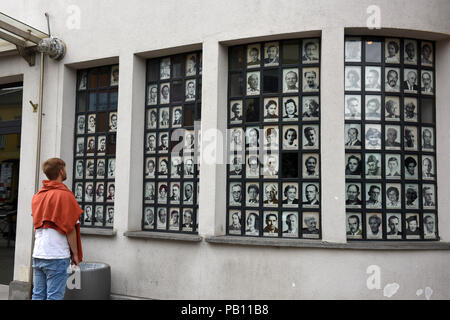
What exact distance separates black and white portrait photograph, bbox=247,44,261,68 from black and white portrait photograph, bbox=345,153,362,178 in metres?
1.92

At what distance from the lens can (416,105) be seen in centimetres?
689

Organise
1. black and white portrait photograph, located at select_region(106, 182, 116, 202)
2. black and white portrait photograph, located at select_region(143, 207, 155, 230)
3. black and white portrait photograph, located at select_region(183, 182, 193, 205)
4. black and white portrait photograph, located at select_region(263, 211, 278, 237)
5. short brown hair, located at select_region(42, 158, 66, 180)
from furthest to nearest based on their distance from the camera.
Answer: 1. black and white portrait photograph, located at select_region(106, 182, 116, 202)
2. black and white portrait photograph, located at select_region(143, 207, 155, 230)
3. black and white portrait photograph, located at select_region(183, 182, 193, 205)
4. black and white portrait photograph, located at select_region(263, 211, 278, 237)
5. short brown hair, located at select_region(42, 158, 66, 180)

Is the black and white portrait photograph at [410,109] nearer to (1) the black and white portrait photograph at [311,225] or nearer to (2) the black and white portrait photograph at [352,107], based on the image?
(2) the black and white portrait photograph at [352,107]

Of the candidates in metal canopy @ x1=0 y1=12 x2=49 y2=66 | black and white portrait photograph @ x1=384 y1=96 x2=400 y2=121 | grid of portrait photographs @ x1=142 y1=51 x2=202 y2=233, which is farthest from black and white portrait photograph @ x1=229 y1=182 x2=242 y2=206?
metal canopy @ x1=0 y1=12 x2=49 y2=66

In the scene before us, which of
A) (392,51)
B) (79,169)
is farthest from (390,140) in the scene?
(79,169)

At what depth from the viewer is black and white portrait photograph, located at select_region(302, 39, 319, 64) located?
6.89 meters

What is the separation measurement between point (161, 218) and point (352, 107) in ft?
11.3

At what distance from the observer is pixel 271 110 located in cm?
708

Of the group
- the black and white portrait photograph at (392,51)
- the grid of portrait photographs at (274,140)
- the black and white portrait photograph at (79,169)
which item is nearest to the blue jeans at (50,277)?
the grid of portrait photographs at (274,140)

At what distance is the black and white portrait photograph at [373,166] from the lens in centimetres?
667

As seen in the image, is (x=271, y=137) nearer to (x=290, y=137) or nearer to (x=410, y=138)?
(x=290, y=137)

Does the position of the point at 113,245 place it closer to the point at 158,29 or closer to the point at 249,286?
the point at 249,286

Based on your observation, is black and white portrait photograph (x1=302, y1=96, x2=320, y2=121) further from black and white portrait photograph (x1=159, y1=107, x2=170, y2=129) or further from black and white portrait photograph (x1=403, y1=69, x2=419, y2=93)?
black and white portrait photograph (x1=159, y1=107, x2=170, y2=129)

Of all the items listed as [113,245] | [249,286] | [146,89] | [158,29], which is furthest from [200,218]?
[158,29]
